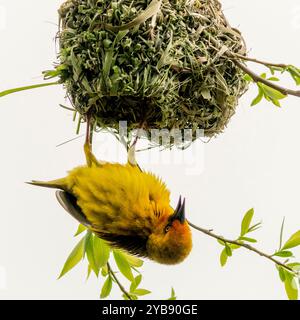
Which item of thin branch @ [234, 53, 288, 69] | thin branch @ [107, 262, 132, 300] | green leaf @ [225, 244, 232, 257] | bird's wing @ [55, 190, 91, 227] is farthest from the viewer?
thin branch @ [107, 262, 132, 300]

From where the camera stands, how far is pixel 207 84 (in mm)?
1754

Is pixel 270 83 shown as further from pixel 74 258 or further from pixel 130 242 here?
pixel 74 258

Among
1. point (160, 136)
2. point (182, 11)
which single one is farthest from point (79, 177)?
point (182, 11)

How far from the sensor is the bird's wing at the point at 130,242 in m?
1.83

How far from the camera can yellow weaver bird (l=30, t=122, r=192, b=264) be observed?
70.9 inches

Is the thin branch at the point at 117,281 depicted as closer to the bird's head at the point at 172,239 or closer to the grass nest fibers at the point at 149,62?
the bird's head at the point at 172,239

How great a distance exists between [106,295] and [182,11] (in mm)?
954

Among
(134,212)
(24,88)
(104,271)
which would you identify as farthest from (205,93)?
(104,271)

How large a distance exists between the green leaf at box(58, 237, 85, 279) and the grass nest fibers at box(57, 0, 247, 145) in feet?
1.52

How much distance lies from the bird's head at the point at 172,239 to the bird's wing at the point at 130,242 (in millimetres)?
24

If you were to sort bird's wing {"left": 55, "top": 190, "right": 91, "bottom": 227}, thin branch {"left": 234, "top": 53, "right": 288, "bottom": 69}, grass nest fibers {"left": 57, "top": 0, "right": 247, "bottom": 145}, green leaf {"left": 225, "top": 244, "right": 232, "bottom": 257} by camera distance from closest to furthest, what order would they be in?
1. grass nest fibers {"left": 57, "top": 0, "right": 247, "bottom": 145}
2. thin branch {"left": 234, "top": 53, "right": 288, "bottom": 69}
3. bird's wing {"left": 55, "top": 190, "right": 91, "bottom": 227}
4. green leaf {"left": 225, "top": 244, "right": 232, "bottom": 257}

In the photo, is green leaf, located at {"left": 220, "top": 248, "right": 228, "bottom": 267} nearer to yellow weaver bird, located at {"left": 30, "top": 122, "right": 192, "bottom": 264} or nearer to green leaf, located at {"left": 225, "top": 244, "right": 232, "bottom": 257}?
green leaf, located at {"left": 225, "top": 244, "right": 232, "bottom": 257}

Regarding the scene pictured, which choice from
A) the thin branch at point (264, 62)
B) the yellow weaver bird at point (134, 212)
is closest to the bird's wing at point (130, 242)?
the yellow weaver bird at point (134, 212)

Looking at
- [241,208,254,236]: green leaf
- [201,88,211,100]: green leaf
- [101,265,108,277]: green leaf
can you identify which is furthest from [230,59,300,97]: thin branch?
[101,265,108,277]: green leaf
